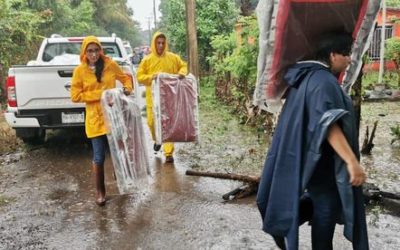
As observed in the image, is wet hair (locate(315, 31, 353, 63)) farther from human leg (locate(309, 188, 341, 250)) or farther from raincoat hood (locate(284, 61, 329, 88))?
human leg (locate(309, 188, 341, 250))

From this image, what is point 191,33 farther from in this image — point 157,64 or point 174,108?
point 174,108

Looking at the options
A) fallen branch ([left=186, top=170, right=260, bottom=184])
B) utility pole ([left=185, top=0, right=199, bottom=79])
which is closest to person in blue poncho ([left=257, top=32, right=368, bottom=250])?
fallen branch ([left=186, top=170, right=260, bottom=184])

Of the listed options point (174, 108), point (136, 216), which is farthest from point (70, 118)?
point (136, 216)

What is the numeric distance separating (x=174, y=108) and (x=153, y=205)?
146 cm

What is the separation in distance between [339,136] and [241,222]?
6.35ft

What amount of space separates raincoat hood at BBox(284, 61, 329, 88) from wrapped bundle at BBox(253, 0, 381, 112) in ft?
0.30

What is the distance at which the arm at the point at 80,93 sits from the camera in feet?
15.0

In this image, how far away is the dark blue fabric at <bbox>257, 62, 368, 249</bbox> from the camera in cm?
242

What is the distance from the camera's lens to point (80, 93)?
182 inches

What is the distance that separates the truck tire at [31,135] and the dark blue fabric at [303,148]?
5.18 meters

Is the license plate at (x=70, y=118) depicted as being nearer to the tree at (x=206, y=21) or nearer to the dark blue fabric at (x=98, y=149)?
the dark blue fabric at (x=98, y=149)

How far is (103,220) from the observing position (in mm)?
4301

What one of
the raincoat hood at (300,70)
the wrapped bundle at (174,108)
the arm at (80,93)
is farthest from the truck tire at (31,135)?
the raincoat hood at (300,70)

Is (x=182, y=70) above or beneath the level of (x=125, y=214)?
above
